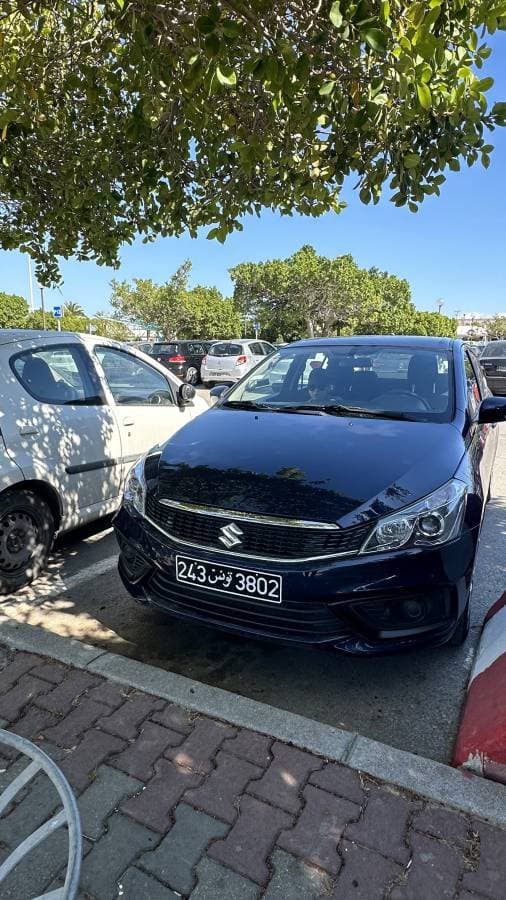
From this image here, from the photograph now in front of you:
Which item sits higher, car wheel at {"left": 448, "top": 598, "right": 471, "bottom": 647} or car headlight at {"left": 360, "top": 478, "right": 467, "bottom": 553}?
car headlight at {"left": 360, "top": 478, "right": 467, "bottom": 553}

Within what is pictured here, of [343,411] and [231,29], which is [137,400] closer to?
[343,411]

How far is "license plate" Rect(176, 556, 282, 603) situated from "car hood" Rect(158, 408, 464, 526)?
0.28 m

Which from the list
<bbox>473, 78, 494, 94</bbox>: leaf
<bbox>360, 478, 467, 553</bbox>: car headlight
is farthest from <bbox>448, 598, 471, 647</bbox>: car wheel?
<bbox>473, 78, 494, 94</bbox>: leaf

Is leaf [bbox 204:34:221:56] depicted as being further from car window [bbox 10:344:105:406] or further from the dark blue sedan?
car window [bbox 10:344:105:406]

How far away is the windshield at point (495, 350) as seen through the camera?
14.5m

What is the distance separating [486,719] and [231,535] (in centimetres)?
127

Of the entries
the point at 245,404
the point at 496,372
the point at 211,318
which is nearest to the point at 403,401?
the point at 245,404

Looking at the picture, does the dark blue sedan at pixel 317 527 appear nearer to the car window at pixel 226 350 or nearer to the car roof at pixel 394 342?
the car roof at pixel 394 342

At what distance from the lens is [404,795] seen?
76.7 inches

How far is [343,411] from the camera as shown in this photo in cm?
343

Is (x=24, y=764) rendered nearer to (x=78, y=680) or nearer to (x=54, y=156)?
(x=78, y=680)

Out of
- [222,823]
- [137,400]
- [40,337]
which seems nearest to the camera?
[222,823]

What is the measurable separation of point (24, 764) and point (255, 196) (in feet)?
12.8

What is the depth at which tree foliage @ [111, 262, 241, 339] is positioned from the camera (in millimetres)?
50406
